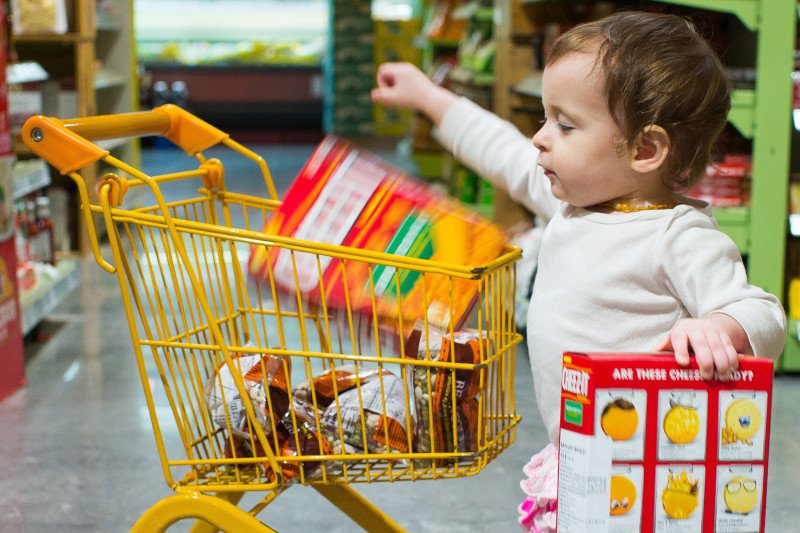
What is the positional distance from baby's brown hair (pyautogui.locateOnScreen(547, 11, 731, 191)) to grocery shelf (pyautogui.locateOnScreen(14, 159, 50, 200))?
3211 millimetres

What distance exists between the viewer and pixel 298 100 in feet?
43.7

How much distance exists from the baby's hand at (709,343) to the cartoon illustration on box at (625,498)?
138 millimetres

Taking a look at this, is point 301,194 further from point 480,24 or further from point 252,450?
point 480,24

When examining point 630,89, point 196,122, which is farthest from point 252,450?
point 630,89

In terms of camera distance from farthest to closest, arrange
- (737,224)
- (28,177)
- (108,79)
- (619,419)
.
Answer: (108,79), (28,177), (737,224), (619,419)

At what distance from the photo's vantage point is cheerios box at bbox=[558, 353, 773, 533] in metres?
1.25

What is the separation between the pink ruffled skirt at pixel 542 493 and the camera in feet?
5.27

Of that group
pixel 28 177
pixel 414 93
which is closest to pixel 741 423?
pixel 414 93

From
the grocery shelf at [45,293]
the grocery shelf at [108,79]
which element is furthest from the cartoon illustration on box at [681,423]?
the grocery shelf at [108,79]

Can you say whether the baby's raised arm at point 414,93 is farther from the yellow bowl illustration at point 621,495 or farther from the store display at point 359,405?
the yellow bowl illustration at point 621,495

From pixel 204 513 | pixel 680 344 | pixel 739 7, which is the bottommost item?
pixel 204 513

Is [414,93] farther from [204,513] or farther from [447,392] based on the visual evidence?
[204,513]

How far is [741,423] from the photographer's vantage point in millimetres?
1291

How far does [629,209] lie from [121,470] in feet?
6.11
